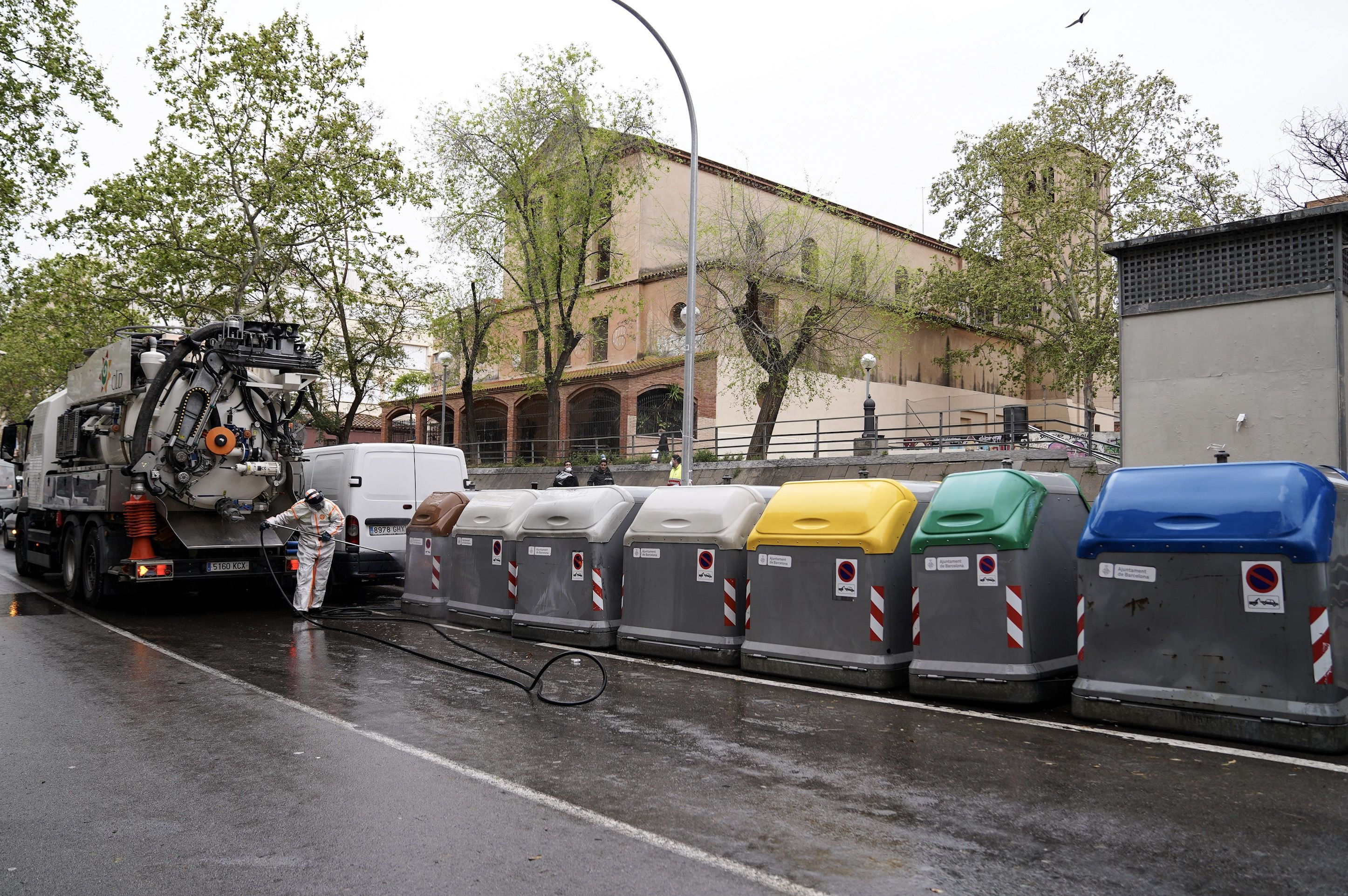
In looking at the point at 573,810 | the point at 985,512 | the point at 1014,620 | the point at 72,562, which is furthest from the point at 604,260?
the point at 573,810

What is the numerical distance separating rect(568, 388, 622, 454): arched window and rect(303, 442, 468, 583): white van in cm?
2078

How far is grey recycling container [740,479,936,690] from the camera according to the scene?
7703mm

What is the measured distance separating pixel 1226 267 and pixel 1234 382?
1.44 metres

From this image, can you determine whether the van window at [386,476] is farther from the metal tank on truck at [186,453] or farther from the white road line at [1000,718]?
the white road line at [1000,718]

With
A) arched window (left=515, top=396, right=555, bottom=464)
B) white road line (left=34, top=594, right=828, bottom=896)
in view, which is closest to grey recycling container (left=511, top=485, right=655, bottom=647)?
white road line (left=34, top=594, right=828, bottom=896)

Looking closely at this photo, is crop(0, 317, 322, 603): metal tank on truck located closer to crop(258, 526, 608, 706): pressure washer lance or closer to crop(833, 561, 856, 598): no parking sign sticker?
crop(258, 526, 608, 706): pressure washer lance

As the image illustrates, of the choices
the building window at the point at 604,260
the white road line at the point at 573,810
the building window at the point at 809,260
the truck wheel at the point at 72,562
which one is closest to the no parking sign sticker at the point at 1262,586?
the white road line at the point at 573,810

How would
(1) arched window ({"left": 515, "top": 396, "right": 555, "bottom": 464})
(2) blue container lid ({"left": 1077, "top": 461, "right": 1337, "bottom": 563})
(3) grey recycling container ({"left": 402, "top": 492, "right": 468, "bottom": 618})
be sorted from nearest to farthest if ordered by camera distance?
1. (2) blue container lid ({"left": 1077, "top": 461, "right": 1337, "bottom": 563})
2. (3) grey recycling container ({"left": 402, "top": 492, "right": 468, "bottom": 618})
3. (1) arched window ({"left": 515, "top": 396, "right": 555, "bottom": 464})

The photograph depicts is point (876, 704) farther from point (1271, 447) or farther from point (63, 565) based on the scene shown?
point (63, 565)

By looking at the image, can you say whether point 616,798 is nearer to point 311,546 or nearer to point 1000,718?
point 1000,718

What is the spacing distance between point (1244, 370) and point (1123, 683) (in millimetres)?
7398

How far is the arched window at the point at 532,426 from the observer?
39375 mm

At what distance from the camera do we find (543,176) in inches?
1166

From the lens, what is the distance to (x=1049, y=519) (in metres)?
7.44
